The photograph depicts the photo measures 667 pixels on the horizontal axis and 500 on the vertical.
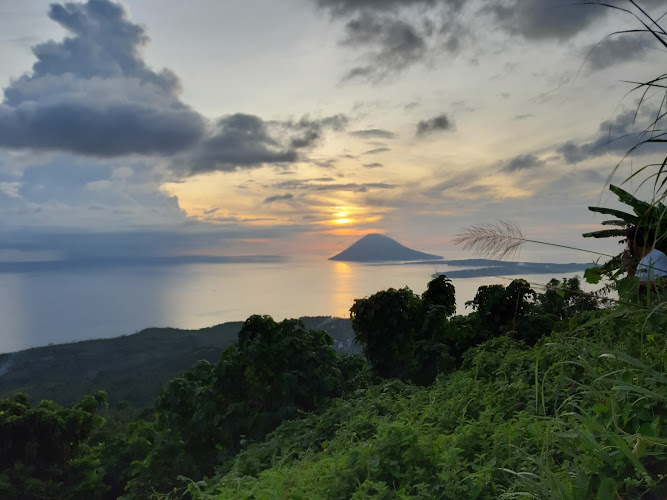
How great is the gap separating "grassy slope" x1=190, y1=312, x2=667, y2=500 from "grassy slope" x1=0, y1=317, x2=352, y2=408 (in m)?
50.2

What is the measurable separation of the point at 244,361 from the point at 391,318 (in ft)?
9.54

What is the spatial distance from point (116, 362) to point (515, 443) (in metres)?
81.7

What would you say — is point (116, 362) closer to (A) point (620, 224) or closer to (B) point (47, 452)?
(B) point (47, 452)

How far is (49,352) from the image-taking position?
8338cm

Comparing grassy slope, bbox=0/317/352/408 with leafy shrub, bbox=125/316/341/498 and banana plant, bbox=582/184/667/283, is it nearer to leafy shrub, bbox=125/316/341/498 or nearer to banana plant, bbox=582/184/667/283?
leafy shrub, bbox=125/316/341/498

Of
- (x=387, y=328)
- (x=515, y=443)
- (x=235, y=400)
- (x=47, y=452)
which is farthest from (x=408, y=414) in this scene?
(x=47, y=452)

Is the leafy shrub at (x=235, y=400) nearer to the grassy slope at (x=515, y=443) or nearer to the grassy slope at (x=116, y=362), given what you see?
the grassy slope at (x=515, y=443)

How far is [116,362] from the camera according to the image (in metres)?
76.0

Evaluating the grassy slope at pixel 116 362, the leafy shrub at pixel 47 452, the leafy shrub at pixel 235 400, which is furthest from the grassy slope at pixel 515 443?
the grassy slope at pixel 116 362

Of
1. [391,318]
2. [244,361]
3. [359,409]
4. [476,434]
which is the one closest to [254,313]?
[244,361]

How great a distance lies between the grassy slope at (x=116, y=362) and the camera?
185 ft

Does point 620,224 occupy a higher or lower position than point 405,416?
higher

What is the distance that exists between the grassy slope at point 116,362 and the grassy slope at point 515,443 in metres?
50.2

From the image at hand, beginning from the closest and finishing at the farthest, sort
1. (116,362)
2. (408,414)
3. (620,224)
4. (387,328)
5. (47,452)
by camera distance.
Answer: (408,414) < (620,224) < (387,328) < (47,452) < (116,362)
